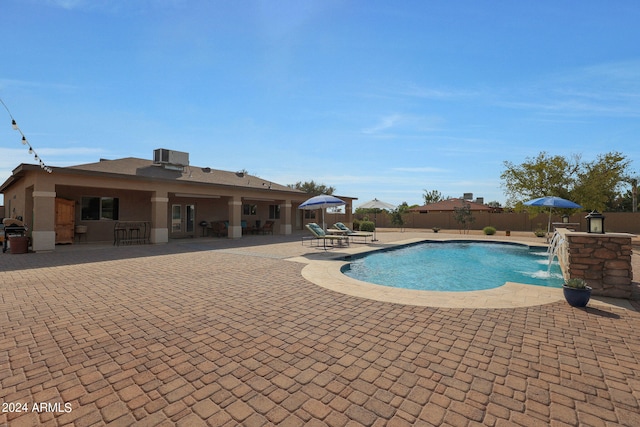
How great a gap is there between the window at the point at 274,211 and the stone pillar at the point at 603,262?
20.7 meters

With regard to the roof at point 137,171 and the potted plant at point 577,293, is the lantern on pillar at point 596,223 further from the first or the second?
the roof at point 137,171

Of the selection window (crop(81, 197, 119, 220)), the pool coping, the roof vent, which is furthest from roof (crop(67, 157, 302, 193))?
the pool coping

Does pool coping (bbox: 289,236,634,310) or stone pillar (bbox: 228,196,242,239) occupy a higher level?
stone pillar (bbox: 228,196,242,239)

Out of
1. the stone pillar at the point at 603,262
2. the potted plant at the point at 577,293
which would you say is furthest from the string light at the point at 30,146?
the stone pillar at the point at 603,262

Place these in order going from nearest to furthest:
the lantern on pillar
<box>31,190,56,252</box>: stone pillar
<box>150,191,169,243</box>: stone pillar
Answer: the lantern on pillar
<box>31,190,56,252</box>: stone pillar
<box>150,191,169,243</box>: stone pillar

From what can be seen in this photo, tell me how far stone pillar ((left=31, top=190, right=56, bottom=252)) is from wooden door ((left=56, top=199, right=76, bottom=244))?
2.42 meters

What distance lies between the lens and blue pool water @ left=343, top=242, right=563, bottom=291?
8.65 metres

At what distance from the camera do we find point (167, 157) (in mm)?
18531

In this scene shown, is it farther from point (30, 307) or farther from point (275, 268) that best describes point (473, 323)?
point (30, 307)

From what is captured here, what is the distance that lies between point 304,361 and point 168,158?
18.6 meters

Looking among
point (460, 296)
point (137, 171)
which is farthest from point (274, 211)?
point (460, 296)

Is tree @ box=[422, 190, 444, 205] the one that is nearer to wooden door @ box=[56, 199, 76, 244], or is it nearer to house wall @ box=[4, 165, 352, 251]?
house wall @ box=[4, 165, 352, 251]

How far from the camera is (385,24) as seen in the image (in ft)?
29.7

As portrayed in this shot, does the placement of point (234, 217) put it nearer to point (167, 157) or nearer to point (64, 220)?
point (167, 157)
